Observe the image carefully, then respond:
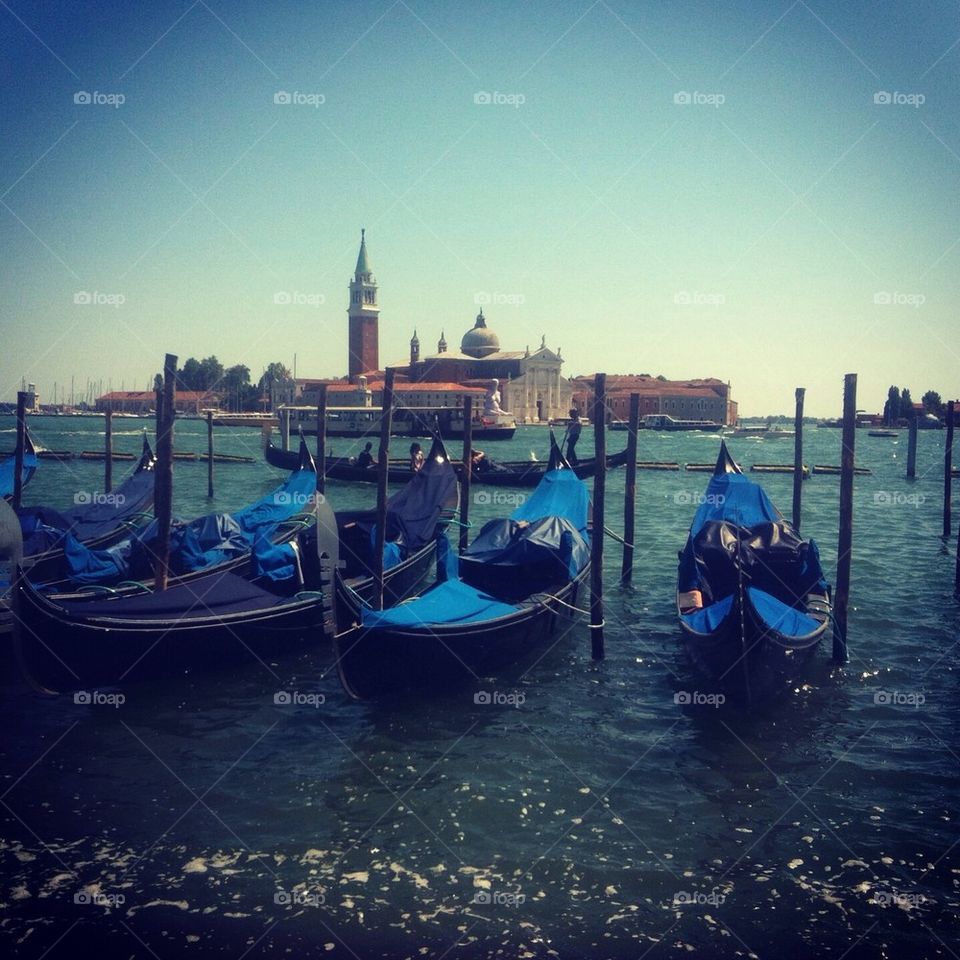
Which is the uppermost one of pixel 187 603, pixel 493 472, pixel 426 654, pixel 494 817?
pixel 493 472

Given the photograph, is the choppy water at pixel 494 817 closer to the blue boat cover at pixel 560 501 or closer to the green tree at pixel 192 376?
the blue boat cover at pixel 560 501

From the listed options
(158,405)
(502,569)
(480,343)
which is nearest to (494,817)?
(502,569)

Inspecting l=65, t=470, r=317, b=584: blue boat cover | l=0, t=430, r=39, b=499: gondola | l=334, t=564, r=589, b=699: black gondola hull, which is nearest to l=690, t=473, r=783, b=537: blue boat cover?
l=334, t=564, r=589, b=699: black gondola hull

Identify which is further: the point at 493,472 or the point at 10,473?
the point at 493,472

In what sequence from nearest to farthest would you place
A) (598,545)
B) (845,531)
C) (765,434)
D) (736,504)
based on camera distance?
(845,531), (598,545), (736,504), (765,434)

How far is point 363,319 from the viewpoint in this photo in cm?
8419

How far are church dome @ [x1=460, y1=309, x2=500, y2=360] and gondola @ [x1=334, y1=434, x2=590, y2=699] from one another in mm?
79828

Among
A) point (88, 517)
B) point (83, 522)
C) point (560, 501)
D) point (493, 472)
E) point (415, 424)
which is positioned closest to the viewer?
point (560, 501)

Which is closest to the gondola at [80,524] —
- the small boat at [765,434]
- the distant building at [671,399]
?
the small boat at [765,434]

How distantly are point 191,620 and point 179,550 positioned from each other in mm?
2435

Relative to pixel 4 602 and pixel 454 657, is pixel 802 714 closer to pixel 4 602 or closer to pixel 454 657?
pixel 454 657

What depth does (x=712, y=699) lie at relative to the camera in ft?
23.9

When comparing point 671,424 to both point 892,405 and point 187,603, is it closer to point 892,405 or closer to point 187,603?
point 892,405

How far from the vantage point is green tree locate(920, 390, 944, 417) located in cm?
8912
